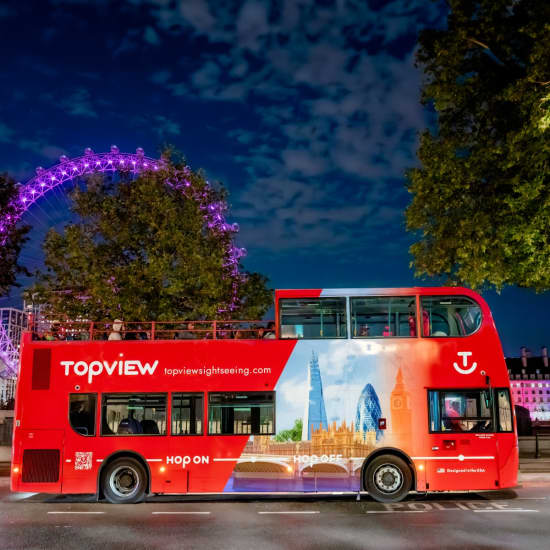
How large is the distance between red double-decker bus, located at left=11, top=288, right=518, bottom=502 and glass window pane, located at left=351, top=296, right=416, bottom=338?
0.9 inches

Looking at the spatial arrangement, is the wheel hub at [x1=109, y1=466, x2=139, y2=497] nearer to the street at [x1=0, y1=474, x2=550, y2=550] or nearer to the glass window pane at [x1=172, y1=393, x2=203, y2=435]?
the street at [x1=0, y1=474, x2=550, y2=550]

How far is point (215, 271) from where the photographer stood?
29594 mm

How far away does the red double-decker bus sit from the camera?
14070 millimetres

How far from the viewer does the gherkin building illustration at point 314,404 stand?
14203 millimetres

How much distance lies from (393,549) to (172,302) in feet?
71.1

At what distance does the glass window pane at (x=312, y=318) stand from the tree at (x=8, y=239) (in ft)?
59.0

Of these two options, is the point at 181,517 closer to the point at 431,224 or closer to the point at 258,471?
the point at 258,471

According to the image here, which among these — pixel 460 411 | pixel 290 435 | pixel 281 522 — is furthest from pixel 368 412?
pixel 281 522

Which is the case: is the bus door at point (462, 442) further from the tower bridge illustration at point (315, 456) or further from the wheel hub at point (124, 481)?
the wheel hub at point (124, 481)

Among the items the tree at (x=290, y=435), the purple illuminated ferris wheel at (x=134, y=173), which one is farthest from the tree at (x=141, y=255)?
the tree at (x=290, y=435)

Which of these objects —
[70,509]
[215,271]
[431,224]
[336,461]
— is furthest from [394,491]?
[215,271]

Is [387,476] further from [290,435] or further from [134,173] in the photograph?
[134,173]

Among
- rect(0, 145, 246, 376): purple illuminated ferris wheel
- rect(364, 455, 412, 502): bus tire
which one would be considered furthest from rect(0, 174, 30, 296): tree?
rect(364, 455, 412, 502): bus tire

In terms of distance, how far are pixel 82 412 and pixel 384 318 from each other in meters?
6.65
